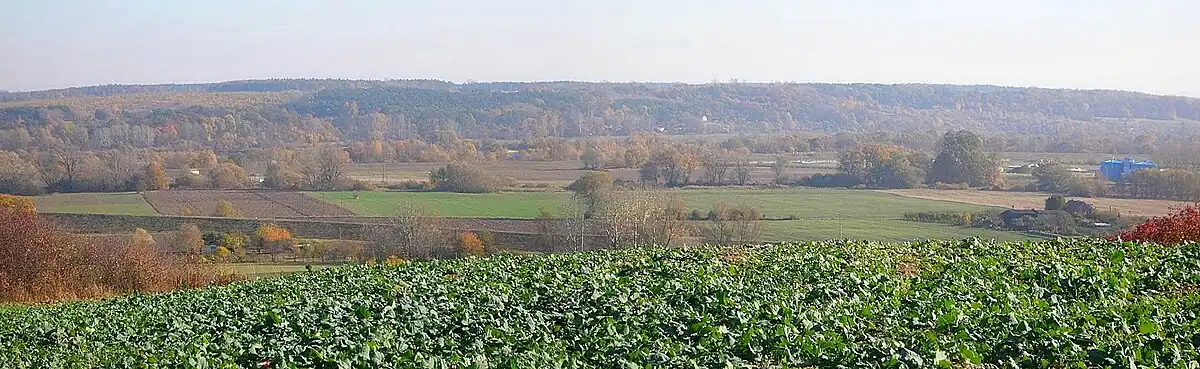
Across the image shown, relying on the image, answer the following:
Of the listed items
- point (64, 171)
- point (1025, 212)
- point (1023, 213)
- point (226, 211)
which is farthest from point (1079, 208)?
point (64, 171)

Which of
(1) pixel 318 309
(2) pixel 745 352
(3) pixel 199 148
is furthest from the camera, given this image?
(3) pixel 199 148

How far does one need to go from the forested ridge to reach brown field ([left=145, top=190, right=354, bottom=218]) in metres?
26.7

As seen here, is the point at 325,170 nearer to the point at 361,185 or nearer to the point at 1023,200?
the point at 361,185

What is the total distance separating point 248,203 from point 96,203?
984 cm

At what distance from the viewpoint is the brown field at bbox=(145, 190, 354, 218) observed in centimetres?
6569

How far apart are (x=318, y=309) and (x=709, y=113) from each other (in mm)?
118549

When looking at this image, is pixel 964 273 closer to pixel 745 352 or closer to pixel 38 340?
pixel 745 352

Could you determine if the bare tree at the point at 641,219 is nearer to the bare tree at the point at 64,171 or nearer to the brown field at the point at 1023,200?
the brown field at the point at 1023,200

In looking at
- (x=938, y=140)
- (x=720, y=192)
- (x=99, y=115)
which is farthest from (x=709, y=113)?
(x=99, y=115)

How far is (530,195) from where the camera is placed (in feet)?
233

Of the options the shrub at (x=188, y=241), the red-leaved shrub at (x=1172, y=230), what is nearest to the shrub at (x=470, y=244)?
the shrub at (x=188, y=241)

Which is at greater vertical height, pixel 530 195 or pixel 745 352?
pixel 745 352

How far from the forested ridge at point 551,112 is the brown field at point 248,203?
26656 mm

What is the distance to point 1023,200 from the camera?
6141 cm
